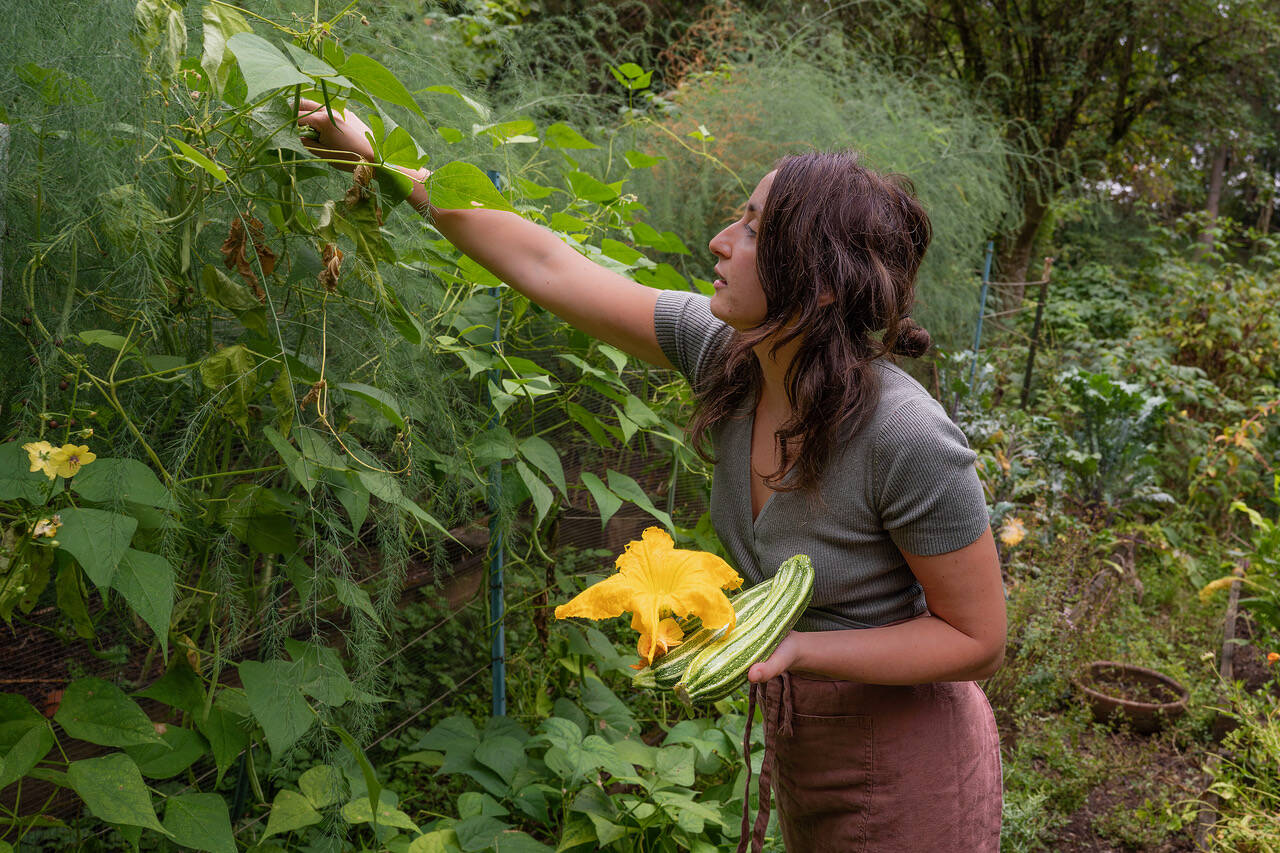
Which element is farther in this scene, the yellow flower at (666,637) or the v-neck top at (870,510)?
the v-neck top at (870,510)

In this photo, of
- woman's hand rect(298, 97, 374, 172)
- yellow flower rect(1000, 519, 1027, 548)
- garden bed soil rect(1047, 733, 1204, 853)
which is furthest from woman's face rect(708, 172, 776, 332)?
yellow flower rect(1000, 519, 1027, 548)

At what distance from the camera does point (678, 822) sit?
1.80 m

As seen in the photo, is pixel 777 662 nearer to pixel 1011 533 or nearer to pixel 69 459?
pixel 69 459

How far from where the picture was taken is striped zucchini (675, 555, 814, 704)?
107cm

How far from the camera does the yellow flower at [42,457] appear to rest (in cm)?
105

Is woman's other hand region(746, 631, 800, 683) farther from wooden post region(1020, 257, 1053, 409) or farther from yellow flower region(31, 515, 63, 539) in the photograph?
wooden post region(1020, 257, 1053, 409)

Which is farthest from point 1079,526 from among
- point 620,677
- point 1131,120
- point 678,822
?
point 1131,120

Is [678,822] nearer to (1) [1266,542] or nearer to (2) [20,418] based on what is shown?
(2) [20,418]

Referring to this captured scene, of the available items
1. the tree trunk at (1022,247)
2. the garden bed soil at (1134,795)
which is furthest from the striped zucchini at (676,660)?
the tree trunk at (1022,247)

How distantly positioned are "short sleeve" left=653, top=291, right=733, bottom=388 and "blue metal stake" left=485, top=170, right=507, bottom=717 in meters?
0.36

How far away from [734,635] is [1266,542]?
3.40m

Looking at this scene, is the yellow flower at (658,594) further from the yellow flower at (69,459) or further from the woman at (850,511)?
the yellow flower at (69,459)

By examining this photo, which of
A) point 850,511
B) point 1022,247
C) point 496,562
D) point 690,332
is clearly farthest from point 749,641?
point 1022,247

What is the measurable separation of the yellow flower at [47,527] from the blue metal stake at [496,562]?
831 millimetres
